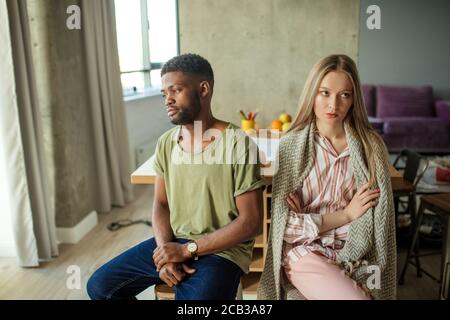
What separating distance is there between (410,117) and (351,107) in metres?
3.97

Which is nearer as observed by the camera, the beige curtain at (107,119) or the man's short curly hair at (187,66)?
the man's short curly hair at (187,66)

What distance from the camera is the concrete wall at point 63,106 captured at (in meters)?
2.11

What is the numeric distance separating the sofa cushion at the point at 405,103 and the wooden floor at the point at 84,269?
9.32 ft

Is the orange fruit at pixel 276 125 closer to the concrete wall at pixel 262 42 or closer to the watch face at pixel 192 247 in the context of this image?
the concrete wall at pixel 262 42

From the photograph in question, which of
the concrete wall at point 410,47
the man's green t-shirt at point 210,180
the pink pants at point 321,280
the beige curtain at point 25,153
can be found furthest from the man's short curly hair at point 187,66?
the concrete wall at point 410,47

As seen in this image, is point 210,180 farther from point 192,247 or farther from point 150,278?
point 150,278

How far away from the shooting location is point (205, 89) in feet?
2.89

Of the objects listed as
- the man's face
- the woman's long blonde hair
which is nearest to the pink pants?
the woman's long blonde hair

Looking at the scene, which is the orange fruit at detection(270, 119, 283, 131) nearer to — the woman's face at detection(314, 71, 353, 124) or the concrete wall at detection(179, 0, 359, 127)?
the concrete wall at detection(179, 0, 359, 127)

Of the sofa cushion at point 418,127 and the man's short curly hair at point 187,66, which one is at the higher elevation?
the man's short curly hair at point 187,66

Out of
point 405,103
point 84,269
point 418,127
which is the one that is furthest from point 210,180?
point 405,103
